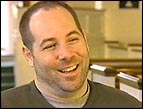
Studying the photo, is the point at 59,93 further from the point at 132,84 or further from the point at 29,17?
the point at 132,84

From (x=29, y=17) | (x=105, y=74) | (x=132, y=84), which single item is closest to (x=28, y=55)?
(x=29, y=17)

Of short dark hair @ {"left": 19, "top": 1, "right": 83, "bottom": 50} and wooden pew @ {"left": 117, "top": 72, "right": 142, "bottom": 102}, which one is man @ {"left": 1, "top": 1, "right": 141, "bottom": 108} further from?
wooden pew @ {"left": 117, "top": 72, "right": 142, "bottom": 102}

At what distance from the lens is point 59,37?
0.95 m

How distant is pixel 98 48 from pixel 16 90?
710cm

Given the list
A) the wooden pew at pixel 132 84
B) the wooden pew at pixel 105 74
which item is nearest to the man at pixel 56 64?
the wooden pew at pixel 132 84

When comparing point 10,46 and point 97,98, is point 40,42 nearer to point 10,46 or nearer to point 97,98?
point 97,98

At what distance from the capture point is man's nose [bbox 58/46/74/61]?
93 centimetres

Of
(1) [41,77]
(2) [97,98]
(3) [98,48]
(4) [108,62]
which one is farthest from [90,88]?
(3) [98,48]

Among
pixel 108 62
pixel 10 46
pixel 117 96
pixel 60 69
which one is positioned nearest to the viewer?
pixel 60 69

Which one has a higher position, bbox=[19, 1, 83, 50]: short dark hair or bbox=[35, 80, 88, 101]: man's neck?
bbox=[19, 1, 83, 50]: short dark hair

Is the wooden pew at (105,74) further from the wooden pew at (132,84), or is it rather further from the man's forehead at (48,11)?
the man's forehead at (48,11)

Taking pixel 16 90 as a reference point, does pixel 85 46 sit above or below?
above

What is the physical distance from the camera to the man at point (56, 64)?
0.95 metres

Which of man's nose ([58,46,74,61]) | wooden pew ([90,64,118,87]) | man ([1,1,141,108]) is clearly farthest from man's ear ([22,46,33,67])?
wooden pew ([90,64,118,87])
